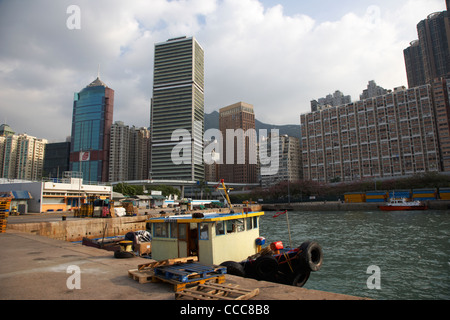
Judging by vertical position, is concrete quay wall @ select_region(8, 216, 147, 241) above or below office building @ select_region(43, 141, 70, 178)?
below

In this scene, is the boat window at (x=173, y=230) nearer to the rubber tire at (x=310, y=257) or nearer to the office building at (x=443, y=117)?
the rubber tire at (x=310, y=257)

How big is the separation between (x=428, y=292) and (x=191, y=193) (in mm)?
170158

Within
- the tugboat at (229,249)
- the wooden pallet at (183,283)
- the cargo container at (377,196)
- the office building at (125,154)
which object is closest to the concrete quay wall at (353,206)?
the cargo container at (377,196)

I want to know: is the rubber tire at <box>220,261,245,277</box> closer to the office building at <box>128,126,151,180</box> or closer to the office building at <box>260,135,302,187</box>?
the office building at <box>260,135,302,187</box>

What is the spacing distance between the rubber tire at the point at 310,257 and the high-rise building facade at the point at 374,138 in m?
121

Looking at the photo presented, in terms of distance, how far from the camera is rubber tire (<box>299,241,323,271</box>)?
1066cm

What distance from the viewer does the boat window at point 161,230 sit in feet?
38.1

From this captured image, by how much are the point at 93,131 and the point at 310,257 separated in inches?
7465

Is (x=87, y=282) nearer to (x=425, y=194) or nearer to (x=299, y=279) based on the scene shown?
(x=299, y=279)

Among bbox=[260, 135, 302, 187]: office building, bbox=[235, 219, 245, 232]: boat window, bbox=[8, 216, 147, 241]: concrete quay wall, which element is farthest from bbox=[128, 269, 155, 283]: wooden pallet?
bbox=[260, 135, 302, 187]: office building

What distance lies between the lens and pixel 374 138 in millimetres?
124000

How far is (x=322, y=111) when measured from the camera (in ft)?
461

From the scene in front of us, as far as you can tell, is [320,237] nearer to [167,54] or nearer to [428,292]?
[428,292]
